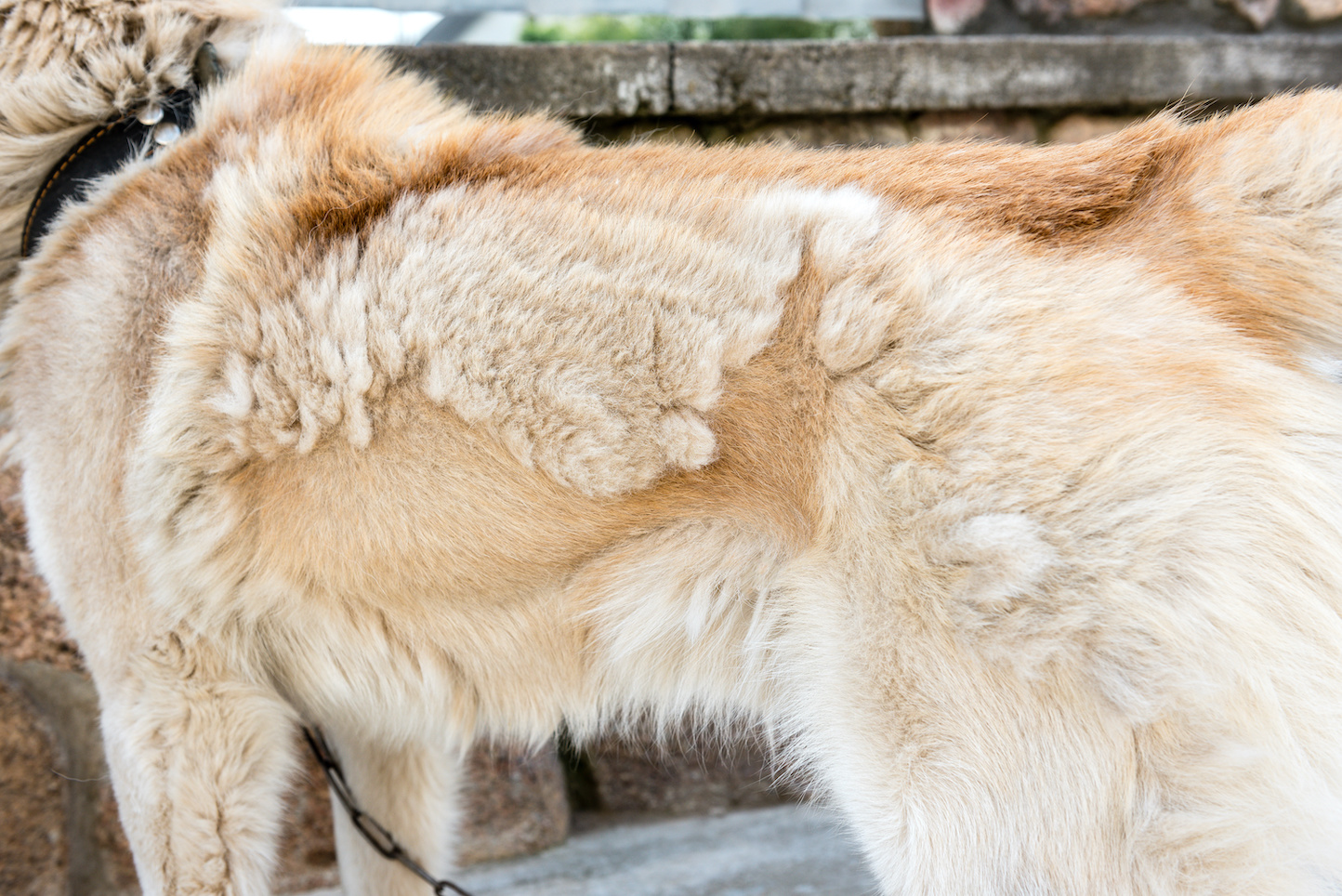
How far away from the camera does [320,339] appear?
1415 millimetres

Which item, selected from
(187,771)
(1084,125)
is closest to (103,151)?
(187,771)

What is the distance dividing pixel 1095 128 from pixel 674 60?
4.74 feet

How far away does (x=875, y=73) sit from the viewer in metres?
2.67

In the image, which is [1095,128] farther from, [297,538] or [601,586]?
[297,538]

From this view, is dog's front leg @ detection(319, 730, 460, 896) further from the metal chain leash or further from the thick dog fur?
the thick dog fur

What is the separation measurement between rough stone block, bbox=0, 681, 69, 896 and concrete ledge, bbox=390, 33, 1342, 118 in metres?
2.02

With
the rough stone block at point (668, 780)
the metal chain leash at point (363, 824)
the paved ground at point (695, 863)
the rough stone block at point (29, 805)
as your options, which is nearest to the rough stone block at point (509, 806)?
the paved ground at point (695, 863)

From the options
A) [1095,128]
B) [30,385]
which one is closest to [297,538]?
[30,385]

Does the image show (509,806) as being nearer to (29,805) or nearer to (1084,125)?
(29,805)

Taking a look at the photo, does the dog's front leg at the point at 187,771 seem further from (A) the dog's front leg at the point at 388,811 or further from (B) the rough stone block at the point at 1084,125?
(B) the rough stone block at the point at 1084,125

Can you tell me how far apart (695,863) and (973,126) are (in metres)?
2.47

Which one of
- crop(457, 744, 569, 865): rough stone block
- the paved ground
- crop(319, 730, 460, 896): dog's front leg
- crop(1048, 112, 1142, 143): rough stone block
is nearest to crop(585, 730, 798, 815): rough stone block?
the paved ground

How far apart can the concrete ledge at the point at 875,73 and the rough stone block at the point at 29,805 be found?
2.02 m

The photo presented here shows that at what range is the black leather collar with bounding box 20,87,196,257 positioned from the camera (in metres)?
1.72
